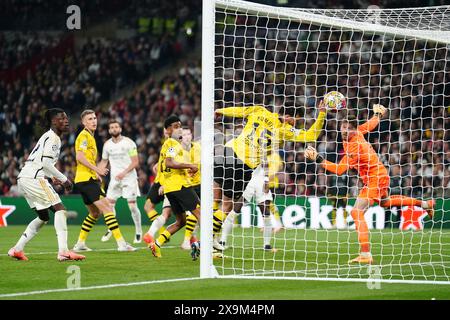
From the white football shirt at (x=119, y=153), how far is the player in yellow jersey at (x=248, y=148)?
3.74 metres

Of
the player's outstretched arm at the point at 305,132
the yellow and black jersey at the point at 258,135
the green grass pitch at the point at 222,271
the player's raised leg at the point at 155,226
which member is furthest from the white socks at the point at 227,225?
the player's outstretched arm at the point at 305,132

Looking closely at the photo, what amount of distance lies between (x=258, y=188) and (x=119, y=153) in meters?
4.13

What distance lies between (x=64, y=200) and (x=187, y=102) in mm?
6951

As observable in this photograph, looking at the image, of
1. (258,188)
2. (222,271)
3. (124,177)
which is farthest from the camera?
(124,177)

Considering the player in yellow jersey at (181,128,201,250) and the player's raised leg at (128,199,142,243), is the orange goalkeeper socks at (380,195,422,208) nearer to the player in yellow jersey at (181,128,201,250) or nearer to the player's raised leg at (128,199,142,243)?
the player in yellow jersey at (181,128,201,250)

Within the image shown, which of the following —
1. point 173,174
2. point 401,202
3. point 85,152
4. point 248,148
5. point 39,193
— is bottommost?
point 401,202

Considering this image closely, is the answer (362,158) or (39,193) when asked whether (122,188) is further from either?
(362,158)

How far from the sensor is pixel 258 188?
15.5 m

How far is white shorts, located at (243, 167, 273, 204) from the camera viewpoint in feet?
48.1

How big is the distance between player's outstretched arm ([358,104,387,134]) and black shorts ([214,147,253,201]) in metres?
1.95

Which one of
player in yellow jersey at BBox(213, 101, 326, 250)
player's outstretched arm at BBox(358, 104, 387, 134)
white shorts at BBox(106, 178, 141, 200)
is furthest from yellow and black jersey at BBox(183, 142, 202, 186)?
player's outstretched arm at BBox(358, 104, 387, 134)

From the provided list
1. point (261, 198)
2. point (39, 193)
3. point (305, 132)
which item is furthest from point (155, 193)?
point (305, 132)
